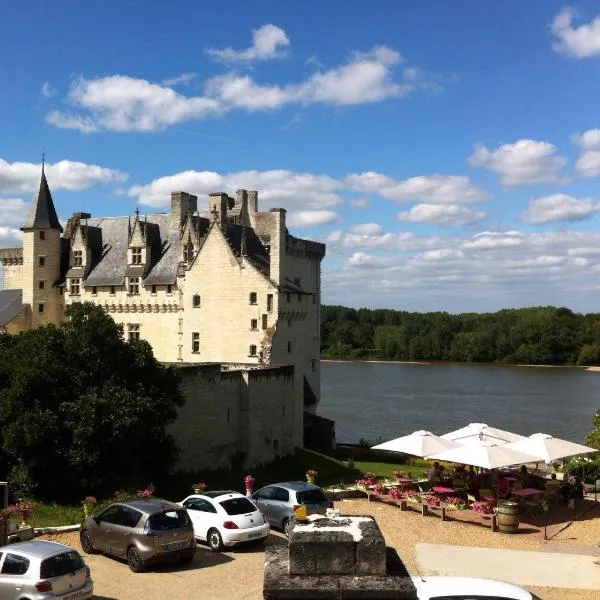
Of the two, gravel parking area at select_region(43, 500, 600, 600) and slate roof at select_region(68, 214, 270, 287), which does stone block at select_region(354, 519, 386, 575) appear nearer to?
gravel parking area at select_region(43, 500, 600, 600)

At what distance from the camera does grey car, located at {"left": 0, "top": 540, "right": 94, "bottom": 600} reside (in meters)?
10.5

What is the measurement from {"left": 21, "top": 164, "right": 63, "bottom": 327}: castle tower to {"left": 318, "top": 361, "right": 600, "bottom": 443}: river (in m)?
20.3

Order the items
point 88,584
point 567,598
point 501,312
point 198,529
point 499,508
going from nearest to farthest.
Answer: point 88,584 < point 567,598 < point 198,529 < point 499,508 < point 501,312

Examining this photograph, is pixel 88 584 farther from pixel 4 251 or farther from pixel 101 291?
pixel 4 251

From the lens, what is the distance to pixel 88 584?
1113cm

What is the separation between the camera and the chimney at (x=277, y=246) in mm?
37831

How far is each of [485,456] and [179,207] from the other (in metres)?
28.8

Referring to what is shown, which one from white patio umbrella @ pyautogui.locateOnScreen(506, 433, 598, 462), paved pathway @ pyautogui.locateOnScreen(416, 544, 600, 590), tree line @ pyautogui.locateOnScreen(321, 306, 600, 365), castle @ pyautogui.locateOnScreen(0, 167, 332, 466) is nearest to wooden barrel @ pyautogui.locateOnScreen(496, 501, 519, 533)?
paved pathway @ pyautogui.locateOnScreen(416, 544, 600, 590)

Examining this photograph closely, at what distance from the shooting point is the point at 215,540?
597 inches

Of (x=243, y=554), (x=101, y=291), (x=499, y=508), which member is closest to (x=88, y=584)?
(x=243, y=554)

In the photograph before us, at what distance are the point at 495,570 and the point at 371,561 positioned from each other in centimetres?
1047

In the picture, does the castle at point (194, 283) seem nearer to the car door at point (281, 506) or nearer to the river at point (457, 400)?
the river at point (457, 400)

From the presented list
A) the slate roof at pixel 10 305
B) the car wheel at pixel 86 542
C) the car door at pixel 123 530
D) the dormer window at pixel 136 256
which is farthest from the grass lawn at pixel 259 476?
the slate roof at pixel 10 305

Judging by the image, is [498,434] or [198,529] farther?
[498,434]
